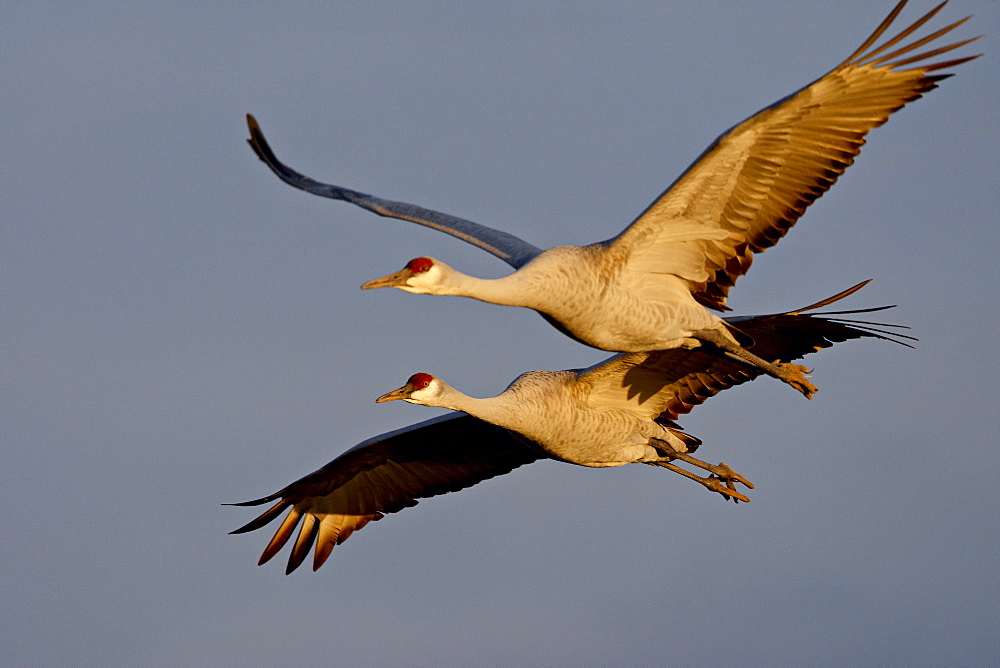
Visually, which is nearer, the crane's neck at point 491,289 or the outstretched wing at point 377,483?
the crane's neck at point 491,289

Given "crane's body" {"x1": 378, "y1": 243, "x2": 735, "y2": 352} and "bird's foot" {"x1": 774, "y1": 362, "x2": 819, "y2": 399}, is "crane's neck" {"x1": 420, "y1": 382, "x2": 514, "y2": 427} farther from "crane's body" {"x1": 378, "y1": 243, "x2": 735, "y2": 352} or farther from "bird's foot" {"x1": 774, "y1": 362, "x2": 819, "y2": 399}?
"bird's foot" {"x1": 774, "y1": 362, "x2": 819, "y2": 399}

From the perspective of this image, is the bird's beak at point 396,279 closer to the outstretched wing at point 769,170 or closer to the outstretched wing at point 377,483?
the outstretched wing at point 769,170

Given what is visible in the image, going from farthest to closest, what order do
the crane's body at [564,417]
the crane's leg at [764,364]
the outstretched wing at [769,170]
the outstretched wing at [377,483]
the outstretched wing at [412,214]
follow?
the outstretched wing at [377,483]
the outstretched wing at [412,214]
the crane's body at [564,417]
the crane's leg at [764,364]
the outstretched wing at [769,170]

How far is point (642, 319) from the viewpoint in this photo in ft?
42.5

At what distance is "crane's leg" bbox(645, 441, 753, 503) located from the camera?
48.0 ft

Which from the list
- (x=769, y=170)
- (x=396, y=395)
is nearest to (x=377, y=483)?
(x=396, y=395)

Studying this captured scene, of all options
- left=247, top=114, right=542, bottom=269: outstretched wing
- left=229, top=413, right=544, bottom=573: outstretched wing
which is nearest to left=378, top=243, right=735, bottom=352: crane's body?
left=247, top=114, right=542, bottom=269: outstretched wing

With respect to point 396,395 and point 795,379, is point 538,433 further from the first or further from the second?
point 795,379

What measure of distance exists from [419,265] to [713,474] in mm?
3669

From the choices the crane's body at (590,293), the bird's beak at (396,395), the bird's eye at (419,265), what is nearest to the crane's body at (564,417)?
the bird's beak at (396,395)

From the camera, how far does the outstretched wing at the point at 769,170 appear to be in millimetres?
12188

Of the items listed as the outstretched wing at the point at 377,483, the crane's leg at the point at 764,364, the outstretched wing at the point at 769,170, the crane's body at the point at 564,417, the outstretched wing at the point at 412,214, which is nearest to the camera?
the outstretched wing at the point at 769,170

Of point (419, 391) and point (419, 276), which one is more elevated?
point (419, 276)

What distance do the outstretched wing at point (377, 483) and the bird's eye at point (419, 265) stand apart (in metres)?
2.84
